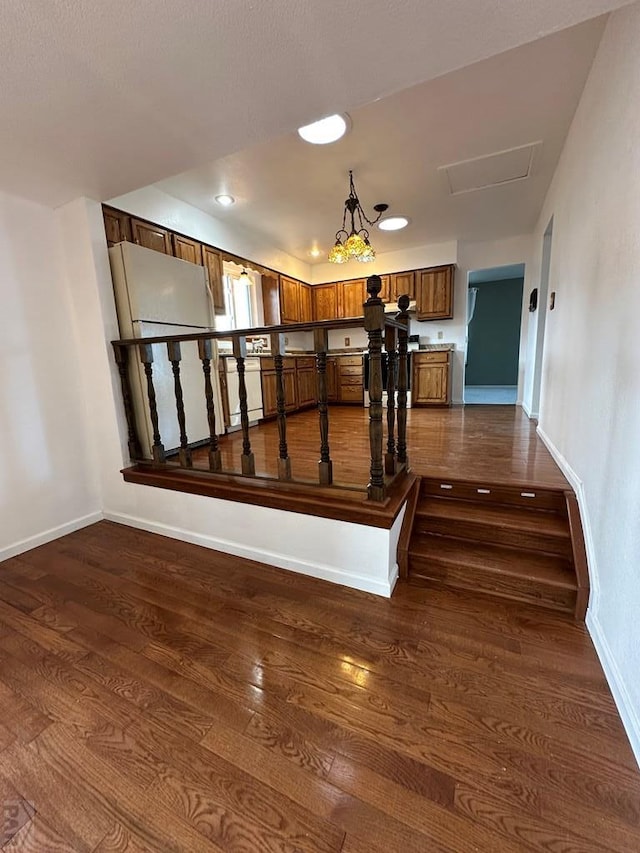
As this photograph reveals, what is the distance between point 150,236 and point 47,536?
8.48 feet

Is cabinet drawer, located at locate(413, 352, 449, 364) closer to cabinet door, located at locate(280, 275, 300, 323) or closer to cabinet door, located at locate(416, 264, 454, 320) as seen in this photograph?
cabinet door, located at locate(416, 264, 454, 320)

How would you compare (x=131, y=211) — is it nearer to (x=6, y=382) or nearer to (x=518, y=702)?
(x=6, y=382)

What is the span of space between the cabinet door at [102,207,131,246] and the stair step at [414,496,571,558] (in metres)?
3.06

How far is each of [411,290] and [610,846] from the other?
18.6ft

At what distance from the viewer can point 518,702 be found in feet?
3.77

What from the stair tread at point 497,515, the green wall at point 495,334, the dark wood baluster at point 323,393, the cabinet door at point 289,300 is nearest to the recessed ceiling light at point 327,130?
the dark wood baluster at point 323,393

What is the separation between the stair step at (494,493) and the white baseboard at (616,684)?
591 mm

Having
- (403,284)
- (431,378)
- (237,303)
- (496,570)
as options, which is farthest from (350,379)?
(496,570)

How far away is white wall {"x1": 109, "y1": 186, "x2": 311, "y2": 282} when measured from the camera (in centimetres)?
309

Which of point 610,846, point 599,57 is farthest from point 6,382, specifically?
point 599,57

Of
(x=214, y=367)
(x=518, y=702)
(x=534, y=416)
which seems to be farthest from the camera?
(x=534, y=416)

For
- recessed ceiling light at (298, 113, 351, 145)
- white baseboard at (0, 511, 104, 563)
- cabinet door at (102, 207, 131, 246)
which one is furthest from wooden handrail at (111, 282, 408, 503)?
recessed ceiling light at (298, 113, 351, 145)

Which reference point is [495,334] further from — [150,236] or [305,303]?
[150,236]

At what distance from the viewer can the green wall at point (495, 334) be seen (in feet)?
26.8
